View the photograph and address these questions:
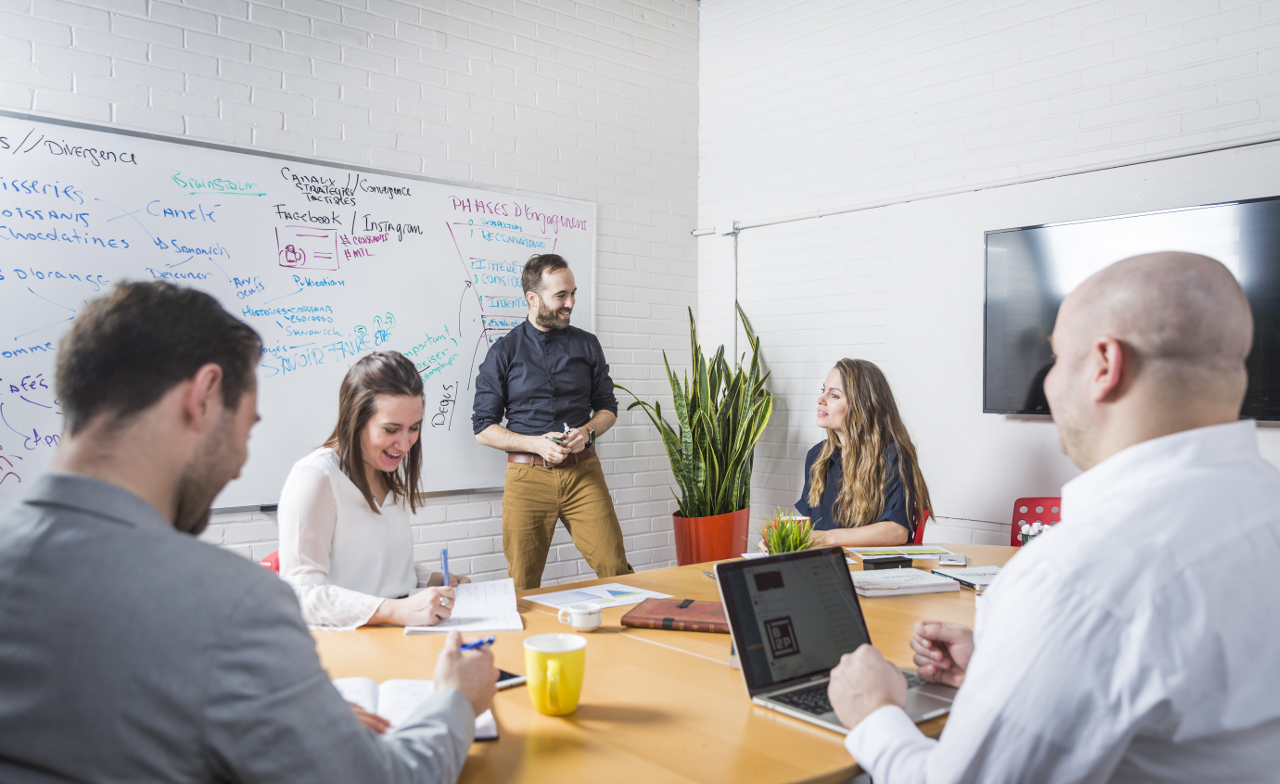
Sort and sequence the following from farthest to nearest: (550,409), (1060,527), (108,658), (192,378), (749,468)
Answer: (749,468)
(550,409)
(1060,527)
(192,378)
(108,658)

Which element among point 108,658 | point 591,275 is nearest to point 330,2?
point 591,275

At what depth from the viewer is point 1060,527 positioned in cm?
106

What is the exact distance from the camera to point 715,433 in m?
4.55

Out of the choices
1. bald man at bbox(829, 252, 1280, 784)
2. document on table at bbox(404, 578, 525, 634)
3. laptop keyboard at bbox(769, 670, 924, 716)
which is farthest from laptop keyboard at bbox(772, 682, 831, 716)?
document on table at bbox(404, 578, 525, 634)

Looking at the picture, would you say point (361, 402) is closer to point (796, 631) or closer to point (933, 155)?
point (796, 631)

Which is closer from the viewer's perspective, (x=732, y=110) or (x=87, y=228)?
(x=87, y=228)

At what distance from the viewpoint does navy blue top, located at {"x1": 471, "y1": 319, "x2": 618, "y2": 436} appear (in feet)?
13.2

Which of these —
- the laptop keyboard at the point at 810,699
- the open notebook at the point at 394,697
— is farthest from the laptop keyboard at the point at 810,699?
the open notebook at the point at 394,697

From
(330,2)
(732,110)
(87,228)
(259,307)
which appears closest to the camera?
(87,228)

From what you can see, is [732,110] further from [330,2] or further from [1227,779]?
[1227,779]

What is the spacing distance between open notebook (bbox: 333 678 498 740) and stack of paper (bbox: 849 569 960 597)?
3.80 ft

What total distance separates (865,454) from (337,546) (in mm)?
2028

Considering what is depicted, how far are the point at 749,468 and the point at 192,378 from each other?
390 centimetres

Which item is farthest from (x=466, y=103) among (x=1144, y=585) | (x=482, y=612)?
(x=1144, y=585)
